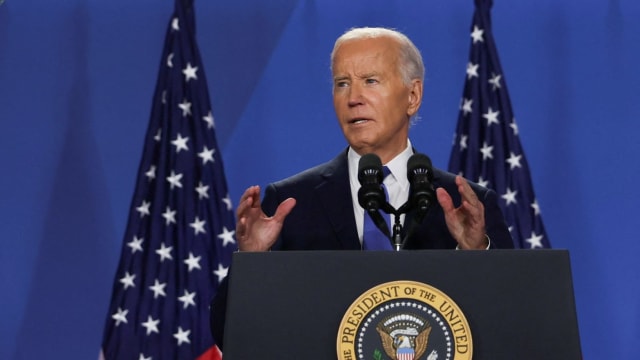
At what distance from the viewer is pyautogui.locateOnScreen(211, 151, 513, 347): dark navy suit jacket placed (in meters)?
2.64

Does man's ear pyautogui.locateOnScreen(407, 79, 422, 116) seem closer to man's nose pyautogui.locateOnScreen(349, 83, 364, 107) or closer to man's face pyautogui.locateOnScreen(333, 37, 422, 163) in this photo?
man's face pyautogui.locateOnScreen(333, 37, 422, 163)

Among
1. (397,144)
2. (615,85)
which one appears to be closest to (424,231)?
(397,144)

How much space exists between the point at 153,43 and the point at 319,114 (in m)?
0.98

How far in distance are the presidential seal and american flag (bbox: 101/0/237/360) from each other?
3.00 metres

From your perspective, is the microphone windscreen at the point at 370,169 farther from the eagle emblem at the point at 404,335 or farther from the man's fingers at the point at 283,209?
the eagle emblem at the point at 404,335

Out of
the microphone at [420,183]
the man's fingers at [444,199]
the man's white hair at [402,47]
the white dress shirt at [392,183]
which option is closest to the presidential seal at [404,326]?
the microphone at [420,183]

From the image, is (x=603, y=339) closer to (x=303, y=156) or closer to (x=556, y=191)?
(x=556, y=191)

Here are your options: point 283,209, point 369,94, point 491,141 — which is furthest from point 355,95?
point 491,141

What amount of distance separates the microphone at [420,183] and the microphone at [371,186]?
7 cm

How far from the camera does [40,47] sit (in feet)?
16.5

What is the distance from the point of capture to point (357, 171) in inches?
101

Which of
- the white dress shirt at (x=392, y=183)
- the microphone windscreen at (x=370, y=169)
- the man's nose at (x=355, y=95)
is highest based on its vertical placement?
the man's nose at (x=355, y=95)

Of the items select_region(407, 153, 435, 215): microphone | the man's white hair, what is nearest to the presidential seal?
select_region(407, 153, 435, 215): microphone

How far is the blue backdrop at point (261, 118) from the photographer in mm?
4855
